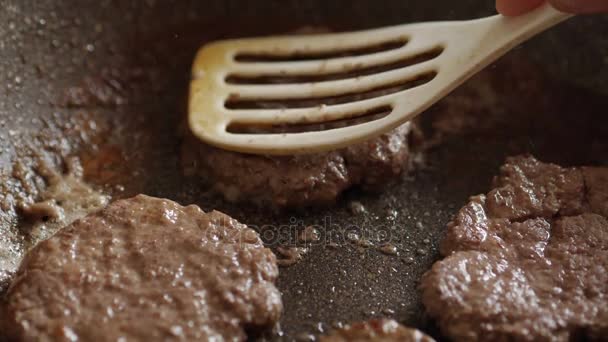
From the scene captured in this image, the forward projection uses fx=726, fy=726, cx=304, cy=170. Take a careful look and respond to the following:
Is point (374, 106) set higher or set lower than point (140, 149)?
higher

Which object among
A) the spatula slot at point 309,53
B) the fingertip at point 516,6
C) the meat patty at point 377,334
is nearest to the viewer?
the meat patty at point 377,334

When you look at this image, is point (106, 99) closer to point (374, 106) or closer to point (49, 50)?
point (49, 50)

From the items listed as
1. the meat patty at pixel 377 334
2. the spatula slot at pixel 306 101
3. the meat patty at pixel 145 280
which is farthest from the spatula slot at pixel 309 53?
the meat patty at pixel 377 334

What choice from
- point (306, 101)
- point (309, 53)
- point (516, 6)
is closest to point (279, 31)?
point (309, 53)

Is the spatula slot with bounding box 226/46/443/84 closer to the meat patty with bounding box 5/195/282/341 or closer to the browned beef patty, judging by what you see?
the browned beef patty

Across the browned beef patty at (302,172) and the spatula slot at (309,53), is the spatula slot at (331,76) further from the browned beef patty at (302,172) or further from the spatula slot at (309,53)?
the browned beef patty at (302,172)

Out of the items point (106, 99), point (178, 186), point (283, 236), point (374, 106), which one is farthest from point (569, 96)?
point (106, 99)
